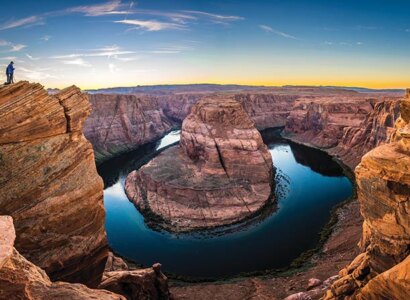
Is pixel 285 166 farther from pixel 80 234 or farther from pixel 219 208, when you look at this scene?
pixel 80 234

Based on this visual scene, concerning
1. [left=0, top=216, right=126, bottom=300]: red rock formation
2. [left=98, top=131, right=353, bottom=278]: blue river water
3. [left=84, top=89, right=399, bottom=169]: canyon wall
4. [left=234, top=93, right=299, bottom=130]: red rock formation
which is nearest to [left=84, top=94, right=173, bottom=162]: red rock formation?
[left=84, top=89, right=399, bottom=169]: canyon wall

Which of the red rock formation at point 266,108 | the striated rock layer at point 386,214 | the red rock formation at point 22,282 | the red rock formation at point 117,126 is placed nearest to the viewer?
the red rock formation at point 22,282

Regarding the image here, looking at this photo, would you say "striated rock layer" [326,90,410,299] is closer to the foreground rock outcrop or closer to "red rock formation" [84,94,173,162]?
the foreground rock outcrop

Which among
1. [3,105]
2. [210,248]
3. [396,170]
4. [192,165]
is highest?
[3,105]

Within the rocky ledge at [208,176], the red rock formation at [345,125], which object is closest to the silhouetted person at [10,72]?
the rocky ledge at [208,176]

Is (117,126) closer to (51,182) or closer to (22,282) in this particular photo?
(51,182)

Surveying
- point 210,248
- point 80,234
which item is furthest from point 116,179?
point 80,234

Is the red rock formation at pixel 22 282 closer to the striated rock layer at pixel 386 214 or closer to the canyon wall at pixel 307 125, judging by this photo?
the striated rock layer at pixel 386 214

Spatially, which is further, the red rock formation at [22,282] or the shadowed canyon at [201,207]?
the shadowed canyon at [201,207]
